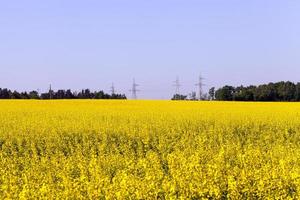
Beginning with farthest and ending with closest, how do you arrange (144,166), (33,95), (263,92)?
(33,95), (263,92), (144,166)

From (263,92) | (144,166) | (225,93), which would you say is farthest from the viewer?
(225,93)

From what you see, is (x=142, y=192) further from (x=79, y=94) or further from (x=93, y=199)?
(x=79, y=94)

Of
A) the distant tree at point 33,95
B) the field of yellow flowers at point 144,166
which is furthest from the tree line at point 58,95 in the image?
the field of yellow flowers at point 144,166

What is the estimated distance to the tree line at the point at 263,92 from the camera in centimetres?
6181

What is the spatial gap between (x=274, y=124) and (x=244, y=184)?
1401cm

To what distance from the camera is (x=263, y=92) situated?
62031 millimetres

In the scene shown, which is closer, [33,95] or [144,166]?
[144,166]

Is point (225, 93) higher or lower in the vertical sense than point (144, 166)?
higher

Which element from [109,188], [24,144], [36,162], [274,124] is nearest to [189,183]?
[109,188]

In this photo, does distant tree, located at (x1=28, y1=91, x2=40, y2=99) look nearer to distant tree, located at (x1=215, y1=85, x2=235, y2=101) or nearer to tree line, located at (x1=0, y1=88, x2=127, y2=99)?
tree line, located at (x1=0, y1=88, x2=127, y2=99)

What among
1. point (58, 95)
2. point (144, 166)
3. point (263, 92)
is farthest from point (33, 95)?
point (144, 166)

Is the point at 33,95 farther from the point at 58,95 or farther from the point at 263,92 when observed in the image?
the point at 263,92

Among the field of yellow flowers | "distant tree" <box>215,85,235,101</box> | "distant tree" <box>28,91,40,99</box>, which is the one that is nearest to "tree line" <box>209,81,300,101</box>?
"distant tree" <box>215,85,235,101</box>

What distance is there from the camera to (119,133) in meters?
18.2
